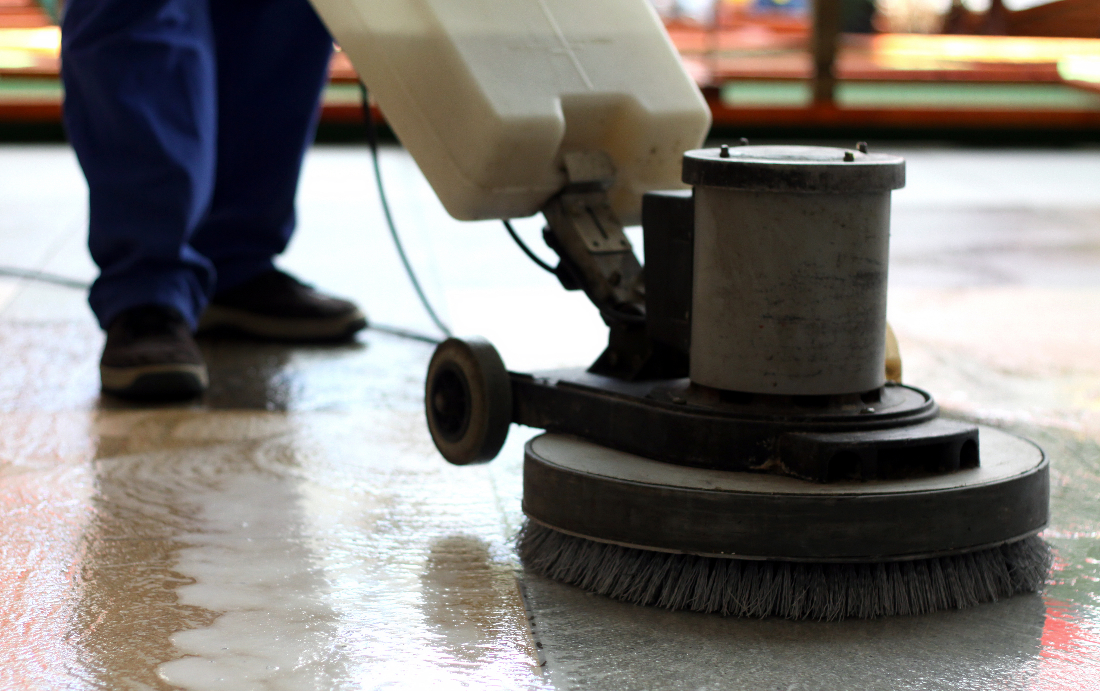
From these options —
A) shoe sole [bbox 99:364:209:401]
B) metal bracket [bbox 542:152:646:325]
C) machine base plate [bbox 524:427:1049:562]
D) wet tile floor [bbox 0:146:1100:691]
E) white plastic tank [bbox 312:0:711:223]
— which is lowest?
wet tile floor [bbox 0:146:1100:691]

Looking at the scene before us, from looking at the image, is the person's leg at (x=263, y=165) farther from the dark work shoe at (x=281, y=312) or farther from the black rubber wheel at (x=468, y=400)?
the black rubber wheel at (x=468, y=400)

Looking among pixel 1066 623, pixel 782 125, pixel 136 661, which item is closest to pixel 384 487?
pixel 136 661

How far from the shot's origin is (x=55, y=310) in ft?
7.88

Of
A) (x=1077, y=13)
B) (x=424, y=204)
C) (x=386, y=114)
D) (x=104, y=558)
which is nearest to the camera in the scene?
(x=104, y=558)

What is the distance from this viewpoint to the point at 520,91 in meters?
1.26

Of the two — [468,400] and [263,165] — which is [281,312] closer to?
[263,165]

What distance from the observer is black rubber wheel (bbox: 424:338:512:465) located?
1.30m

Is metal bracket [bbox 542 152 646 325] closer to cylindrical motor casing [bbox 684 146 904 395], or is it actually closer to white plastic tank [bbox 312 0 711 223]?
white plastic tank [bbox 312 0 711 223]

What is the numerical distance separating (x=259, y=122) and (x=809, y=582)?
1.45 metres

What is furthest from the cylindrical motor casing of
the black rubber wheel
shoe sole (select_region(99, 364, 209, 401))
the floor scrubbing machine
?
shoe sole (select_region(99, 364, 209, 401))

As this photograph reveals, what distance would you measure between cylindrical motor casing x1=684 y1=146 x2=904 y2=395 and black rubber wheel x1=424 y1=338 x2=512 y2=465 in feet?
0.88

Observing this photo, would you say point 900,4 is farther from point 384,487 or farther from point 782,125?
point 384,487

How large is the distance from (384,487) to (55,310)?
1231 mm

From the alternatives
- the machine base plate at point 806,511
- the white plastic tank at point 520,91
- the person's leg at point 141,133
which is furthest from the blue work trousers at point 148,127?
the machine base plate at point 806,511
